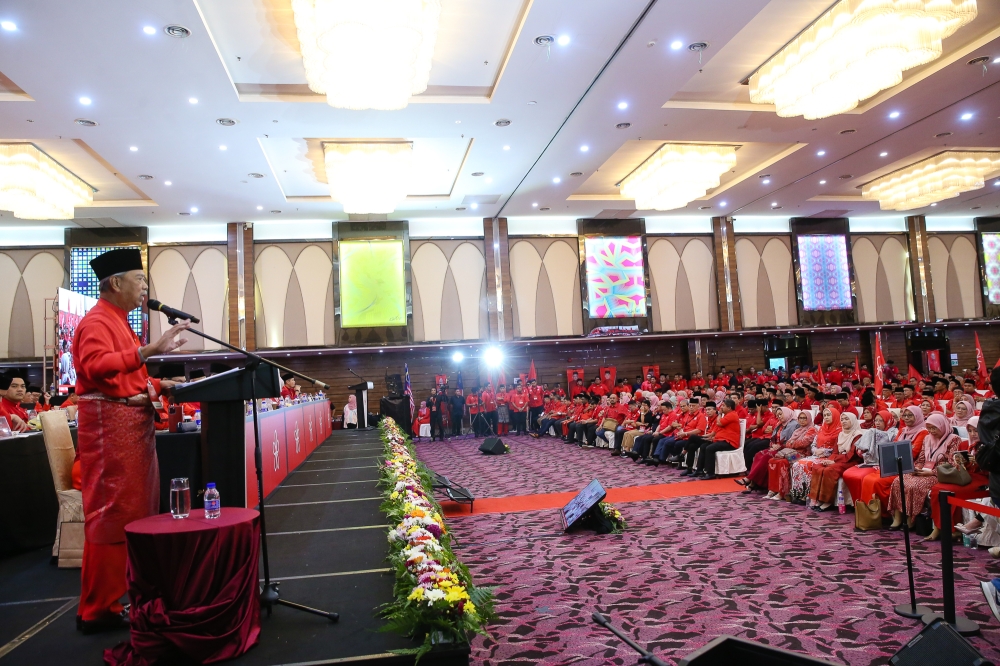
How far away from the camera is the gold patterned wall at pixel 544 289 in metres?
16.7

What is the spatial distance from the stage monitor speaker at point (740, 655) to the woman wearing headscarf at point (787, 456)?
5712 mm

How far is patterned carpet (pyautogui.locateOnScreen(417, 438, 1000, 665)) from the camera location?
319 cm

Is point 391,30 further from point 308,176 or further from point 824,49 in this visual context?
point 308,176

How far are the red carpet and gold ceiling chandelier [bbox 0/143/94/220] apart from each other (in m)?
9.14

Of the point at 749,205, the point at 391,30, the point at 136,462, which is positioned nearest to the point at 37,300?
the point at 391,30

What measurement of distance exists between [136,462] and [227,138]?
870cm

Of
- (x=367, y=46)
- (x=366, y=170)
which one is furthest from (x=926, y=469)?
(x=366, y=170)

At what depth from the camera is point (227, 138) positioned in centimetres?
998

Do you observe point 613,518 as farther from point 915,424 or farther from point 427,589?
point 427,589

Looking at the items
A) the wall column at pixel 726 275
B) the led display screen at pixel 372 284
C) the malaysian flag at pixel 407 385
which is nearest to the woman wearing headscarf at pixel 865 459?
the malaysian flag at pixel 407 385

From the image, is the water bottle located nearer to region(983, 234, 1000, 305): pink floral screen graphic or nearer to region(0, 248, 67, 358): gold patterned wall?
region(0, 248, 67, 358): gold patterned wall

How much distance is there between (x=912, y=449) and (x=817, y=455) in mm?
1345

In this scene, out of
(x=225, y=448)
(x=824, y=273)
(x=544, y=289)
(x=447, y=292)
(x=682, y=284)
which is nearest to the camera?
(x=225, y=448)

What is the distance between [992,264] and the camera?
19.0 meters
